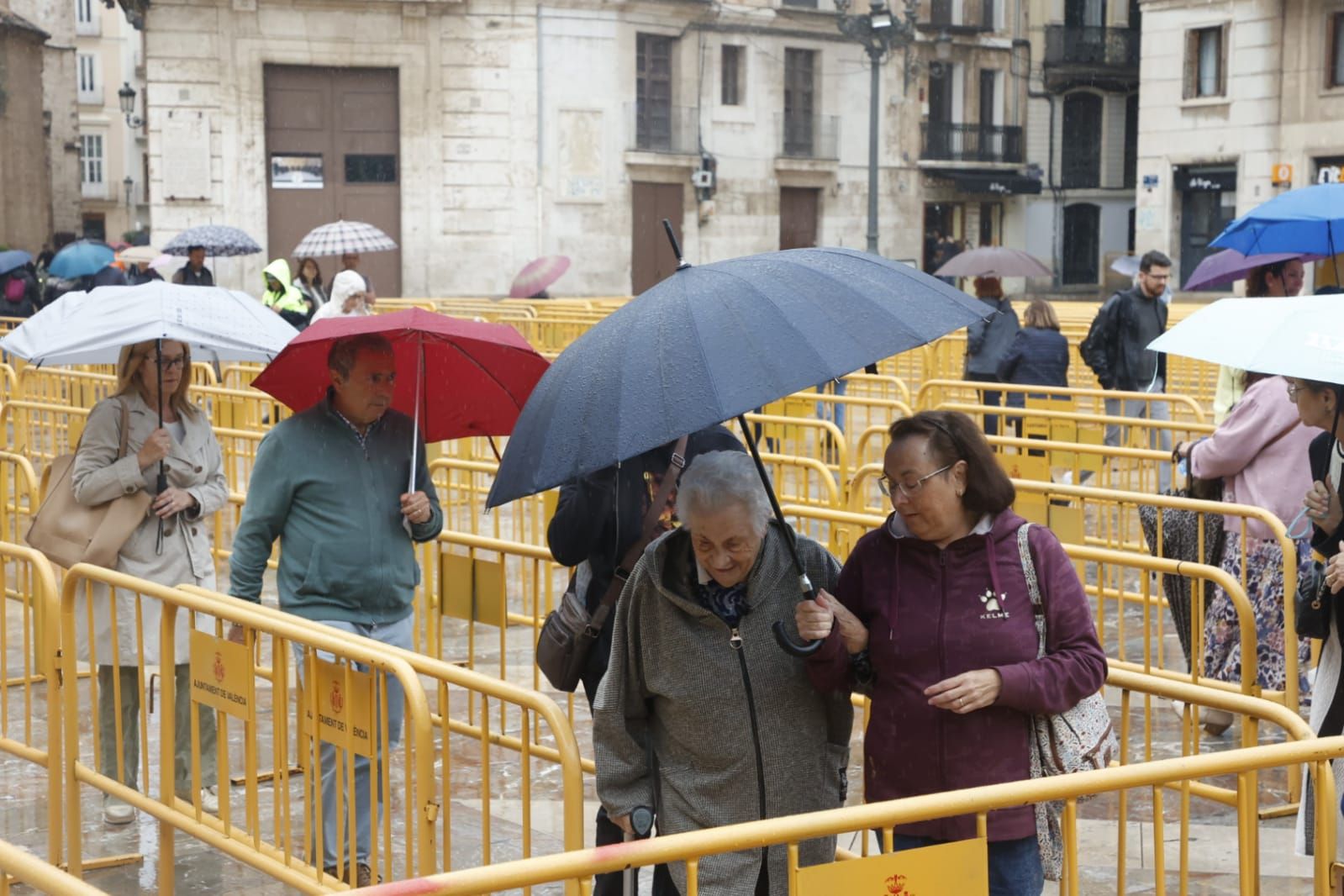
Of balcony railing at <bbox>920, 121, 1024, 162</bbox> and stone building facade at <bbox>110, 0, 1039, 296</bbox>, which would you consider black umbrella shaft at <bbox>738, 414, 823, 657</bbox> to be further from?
balcony railing at <bbox>920, 121, 1024, 162</bbox>

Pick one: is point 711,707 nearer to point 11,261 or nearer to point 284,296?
point 284,296

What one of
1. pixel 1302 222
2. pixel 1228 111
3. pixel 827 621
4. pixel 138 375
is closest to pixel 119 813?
pixel 138 375

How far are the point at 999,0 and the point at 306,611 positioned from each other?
47.4 m

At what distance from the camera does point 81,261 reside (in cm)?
2347

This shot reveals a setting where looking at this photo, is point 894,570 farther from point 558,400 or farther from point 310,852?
point 310,852

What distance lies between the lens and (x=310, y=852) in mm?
4902

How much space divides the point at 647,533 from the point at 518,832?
7.49ft

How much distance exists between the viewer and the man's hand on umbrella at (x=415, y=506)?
5531mm

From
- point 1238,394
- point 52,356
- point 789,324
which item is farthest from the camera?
point 1238,394

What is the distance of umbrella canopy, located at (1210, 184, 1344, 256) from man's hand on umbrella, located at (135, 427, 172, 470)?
210 inches

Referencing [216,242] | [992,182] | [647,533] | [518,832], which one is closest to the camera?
[647,533]

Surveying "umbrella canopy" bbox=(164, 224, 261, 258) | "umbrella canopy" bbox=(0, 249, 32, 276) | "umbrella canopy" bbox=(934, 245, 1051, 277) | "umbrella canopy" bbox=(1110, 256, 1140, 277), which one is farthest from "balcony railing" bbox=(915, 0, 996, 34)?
"umbrella canopy" bbox=(934, 245, 1051, 277)

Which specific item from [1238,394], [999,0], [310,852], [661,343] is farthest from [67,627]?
[999,0]

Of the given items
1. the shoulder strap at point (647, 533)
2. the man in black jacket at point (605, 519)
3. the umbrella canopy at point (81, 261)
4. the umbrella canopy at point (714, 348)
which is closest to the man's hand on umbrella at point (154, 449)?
the man in black jacket at point (605, 519)
